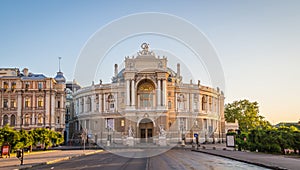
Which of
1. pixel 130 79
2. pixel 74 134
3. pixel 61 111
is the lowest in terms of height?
pixel 74 134

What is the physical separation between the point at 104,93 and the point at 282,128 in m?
58.8

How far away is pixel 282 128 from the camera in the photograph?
141ft

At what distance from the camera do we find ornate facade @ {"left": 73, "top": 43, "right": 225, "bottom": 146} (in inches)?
3359

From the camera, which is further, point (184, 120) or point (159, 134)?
point (184, 120)

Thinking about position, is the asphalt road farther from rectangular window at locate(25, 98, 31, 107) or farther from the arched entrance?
rectangular window at locate(25, 98, 31, 107)

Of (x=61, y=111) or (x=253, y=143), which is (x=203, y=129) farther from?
(x=253, y=143)

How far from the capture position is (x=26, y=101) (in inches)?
3332

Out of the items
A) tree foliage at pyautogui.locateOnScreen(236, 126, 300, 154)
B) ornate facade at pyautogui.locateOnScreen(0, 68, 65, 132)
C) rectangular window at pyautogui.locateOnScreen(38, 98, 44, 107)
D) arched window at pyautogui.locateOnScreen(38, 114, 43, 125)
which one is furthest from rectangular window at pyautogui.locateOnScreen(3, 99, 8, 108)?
tree foliage at pyautogui.locateOnScreen(236, 126, 300, 154)

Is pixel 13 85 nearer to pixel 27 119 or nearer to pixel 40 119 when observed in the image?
pixel 27 119

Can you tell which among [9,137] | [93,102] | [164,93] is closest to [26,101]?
[93,102]

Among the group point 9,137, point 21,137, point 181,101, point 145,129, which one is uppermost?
point 181,101

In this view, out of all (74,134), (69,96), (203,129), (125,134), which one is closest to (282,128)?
(125,134)

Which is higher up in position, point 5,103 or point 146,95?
point 146,95

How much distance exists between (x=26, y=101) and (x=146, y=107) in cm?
2873
